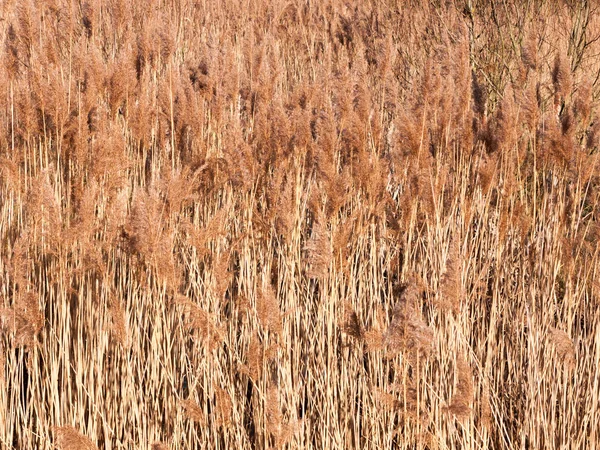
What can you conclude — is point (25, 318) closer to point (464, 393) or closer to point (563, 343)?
point (464, 393)

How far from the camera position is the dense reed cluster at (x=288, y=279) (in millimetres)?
1707

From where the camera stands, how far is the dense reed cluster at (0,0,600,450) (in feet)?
5.60

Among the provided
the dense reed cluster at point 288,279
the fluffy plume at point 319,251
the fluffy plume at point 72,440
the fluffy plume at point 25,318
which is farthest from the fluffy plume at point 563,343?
the fluffy plume at point 25,318

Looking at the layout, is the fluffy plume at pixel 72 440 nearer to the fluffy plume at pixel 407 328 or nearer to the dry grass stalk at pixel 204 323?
the dry grass stalk at pixel 204 323

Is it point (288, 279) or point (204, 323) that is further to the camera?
point (288, 279)

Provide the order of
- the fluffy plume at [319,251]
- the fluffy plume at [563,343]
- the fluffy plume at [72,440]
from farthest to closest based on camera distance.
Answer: the fluffy plume at [319,251]
the fluffy plume at [563,343]
the fluffy plume at [72,440]

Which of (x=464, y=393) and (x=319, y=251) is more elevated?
(x=319, y=251)

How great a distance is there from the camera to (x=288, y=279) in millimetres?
2125

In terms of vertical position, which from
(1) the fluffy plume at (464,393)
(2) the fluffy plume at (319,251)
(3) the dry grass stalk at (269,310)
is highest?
(2) the fluffy plume at (319,251)

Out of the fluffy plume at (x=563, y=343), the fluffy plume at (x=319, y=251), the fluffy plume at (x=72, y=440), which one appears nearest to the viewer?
the fluffy plume at (x=72, y=440)

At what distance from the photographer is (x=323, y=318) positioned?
76.7 inches

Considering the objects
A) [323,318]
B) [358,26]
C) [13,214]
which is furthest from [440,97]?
[358,26]

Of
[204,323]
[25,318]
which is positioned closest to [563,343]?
[204,323]

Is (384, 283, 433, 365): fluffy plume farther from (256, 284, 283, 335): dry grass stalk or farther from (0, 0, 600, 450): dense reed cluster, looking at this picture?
(256, 284, 283, 335): dry grass stalk
